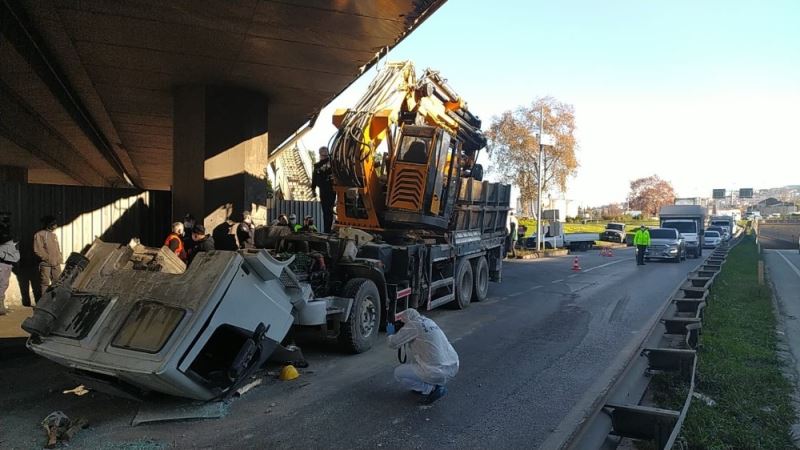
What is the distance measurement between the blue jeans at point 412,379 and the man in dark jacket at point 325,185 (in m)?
5.27

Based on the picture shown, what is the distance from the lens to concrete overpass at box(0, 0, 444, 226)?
8.06m

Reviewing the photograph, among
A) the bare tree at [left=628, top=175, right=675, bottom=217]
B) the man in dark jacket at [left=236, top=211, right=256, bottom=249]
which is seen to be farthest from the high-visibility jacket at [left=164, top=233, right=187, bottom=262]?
the bare tree at [left=628, top=175, right=675, bottom=217]

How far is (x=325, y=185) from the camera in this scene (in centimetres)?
1080

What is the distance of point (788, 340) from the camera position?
9023mm

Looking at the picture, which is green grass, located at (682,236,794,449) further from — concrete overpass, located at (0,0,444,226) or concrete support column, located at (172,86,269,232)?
concrete support column, located at (172,86,269,232)

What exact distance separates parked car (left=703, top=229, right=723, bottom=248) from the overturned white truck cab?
1532 inches

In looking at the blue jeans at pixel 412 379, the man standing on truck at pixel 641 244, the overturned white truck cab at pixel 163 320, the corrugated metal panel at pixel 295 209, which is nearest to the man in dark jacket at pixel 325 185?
the overturned white truck cab at pixel 163 320

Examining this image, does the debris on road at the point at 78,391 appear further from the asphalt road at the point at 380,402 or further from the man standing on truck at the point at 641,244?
the man standing on truck at the point at 641,244

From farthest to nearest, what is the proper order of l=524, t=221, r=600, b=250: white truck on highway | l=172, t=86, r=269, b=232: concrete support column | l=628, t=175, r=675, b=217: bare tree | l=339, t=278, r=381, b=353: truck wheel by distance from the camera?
l=628, t=175, r=675, b=217: bare tree
l=524, t=221, r=600, b=250: white truck on highway
l=172, t=86, r=269, b=232: concrete support column
l=339, t=278, r=381, b=353: truck wheel

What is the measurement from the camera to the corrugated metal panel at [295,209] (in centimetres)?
1766

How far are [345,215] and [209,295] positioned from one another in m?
5.46

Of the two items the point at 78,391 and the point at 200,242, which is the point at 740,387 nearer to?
the point at 78,391

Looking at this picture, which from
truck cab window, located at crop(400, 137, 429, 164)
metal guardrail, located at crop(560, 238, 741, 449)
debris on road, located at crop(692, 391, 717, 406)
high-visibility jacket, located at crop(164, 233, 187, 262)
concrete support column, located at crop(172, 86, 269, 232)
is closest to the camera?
metal guardrail, located at crop(560, 238, 741, 449)

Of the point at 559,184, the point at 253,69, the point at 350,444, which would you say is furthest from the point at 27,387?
the point at 559,184
